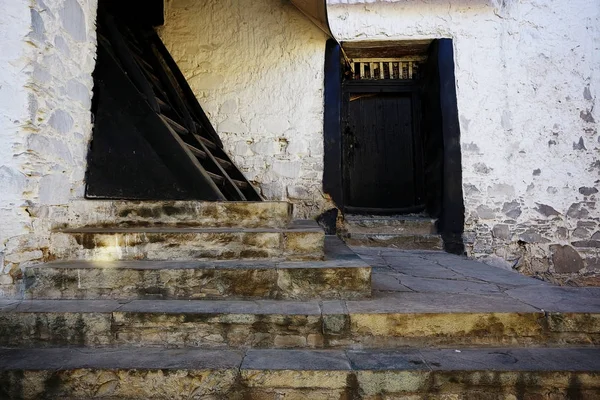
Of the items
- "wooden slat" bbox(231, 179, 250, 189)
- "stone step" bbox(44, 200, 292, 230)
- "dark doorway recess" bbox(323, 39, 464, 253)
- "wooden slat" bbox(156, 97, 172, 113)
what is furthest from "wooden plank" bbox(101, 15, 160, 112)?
"dark doorway recess" bbox(323, 39, 464, 253)

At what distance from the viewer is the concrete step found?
6.81 ft

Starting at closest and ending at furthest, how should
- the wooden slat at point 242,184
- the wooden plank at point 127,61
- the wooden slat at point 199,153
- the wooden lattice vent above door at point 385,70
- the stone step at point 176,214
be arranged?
1. the stone step at point 176,214
2. the wooden plank at point 127,61
3. the wooden slat at point 199,153
4. the wooden slat at point 242,184
5. the wooden lattice vent above door at point 385,70

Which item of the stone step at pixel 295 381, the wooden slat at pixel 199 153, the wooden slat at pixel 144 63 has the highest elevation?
the wooden slat at pixel 144 63

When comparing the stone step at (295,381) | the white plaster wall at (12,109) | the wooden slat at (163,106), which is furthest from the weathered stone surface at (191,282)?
the wooden slat at (163,106)

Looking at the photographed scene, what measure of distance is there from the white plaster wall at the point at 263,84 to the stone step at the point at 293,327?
2699 mm

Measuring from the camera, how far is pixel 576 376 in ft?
5.13

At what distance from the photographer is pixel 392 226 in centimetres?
455

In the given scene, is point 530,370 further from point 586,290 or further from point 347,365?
point 586,290

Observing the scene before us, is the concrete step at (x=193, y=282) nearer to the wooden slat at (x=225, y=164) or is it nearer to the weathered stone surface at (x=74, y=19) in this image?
the weathered stone surface at (x=74, y=19)

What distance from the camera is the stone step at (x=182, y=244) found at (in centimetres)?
233

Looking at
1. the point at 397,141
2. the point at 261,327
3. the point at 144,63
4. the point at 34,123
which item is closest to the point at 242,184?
the point at 144,63

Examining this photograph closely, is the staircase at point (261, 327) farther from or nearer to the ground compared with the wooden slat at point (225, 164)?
nearer to the ground

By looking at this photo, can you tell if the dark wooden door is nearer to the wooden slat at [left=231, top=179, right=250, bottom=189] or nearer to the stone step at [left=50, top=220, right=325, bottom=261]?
the wooden slat at [left=231, top=179, right=250, bottom=189]

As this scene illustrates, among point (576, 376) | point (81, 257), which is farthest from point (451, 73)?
point (81, 257)
